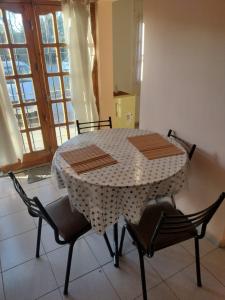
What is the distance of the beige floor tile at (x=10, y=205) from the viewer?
231 centimetres

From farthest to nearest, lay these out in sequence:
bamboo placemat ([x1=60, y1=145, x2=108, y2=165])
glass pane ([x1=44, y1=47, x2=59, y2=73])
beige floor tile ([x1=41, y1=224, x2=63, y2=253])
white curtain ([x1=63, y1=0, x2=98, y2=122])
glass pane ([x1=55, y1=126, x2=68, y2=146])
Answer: glass pane ([x1=55, y1=126, x2=68, y2=146]) < glass pane ([x1=44, y1=47, x2=59, y2=73]) < white curtain ([x1=63, y1=0, x2=98, y2=122]) < beige floor tile ([x1=41, y1=224, x2=63, y2=253]) < bamboo placemat ([x1=60, y1=145, x2=108, y2=165])

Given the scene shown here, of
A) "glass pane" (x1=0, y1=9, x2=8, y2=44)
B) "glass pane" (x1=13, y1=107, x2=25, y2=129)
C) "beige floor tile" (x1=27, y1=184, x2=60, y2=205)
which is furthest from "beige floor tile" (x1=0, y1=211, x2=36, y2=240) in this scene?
"glass pane" (x1=0, y1=9, x2=8, y2=44)

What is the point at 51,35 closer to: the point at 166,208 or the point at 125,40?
the point at 125,40

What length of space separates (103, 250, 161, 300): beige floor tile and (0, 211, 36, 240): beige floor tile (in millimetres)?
885

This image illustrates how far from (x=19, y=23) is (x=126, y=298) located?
2839 millimetres

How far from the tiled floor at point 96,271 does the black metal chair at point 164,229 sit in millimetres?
138

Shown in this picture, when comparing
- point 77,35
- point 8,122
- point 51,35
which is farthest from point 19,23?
point 8,122

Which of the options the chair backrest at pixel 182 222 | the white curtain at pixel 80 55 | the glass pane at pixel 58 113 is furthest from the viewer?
the glass pane at pixel 58 113

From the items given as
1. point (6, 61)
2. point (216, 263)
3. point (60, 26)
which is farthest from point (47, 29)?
point (216, 263)

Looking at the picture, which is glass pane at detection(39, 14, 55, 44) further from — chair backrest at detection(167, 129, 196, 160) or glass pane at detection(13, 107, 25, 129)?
chair backrest at detection(167, 129, 196, 160)

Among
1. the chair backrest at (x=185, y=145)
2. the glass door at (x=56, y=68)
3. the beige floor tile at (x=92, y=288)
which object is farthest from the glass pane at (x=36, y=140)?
the beige floor tile at (x=92, y=288)

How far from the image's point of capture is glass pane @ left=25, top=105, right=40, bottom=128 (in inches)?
113

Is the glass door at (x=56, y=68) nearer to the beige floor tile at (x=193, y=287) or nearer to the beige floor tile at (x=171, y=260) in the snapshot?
the beige floor tile at (x=171, y=260)

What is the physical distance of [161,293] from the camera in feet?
5.06
